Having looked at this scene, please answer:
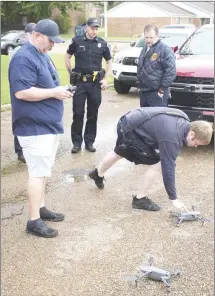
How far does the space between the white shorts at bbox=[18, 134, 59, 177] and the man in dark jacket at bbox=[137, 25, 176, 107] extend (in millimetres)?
2384

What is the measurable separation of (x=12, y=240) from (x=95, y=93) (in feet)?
9.15

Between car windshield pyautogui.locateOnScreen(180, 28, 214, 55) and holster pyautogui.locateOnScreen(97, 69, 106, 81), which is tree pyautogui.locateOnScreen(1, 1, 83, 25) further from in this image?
holster pyautogui.locateOnScreen(97, 69, 106, 81)

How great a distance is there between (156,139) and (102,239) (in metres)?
0.99

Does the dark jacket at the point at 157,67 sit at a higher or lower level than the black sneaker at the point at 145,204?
higher

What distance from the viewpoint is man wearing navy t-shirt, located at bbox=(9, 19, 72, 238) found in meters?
3.39

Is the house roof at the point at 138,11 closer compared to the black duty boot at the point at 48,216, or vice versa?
the black duty boot at the point at 48,216

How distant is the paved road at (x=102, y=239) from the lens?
3.13m

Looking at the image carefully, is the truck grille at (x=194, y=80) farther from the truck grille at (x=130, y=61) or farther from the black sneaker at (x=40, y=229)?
the truck grille at (x=130, y=61)

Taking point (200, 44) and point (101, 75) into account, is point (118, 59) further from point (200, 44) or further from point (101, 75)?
point (101, 75)

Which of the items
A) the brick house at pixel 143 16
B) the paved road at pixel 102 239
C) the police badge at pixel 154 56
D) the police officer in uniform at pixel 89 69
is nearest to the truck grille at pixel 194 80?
the police badge at pixel 154 56

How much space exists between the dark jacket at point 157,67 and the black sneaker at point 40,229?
266 cm

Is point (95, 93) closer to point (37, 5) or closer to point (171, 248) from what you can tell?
point (171, 248)

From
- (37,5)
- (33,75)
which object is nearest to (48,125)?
(33,75)

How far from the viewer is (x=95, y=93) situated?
19.6 ft
